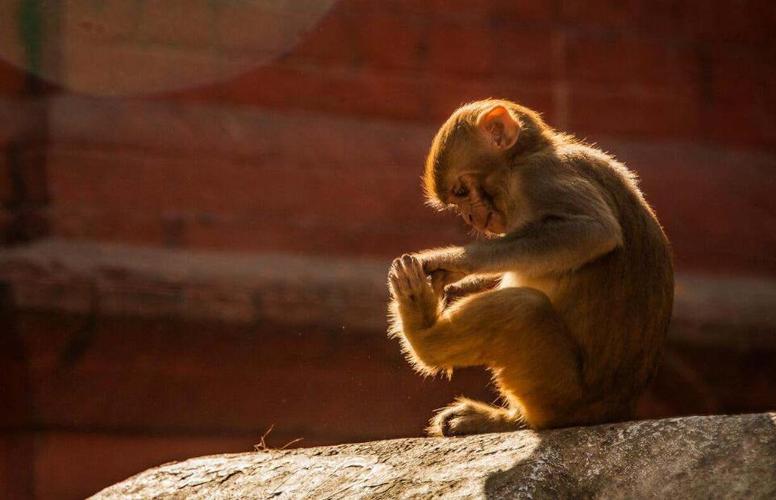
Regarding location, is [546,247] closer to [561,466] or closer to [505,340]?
[505,340]

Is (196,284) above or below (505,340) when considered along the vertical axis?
below

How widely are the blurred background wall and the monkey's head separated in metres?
3.08

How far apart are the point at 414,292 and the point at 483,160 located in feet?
2.07

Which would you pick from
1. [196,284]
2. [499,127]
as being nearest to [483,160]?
[499,127]

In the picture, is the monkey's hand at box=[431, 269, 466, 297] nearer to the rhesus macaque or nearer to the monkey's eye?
the rhesus macaque

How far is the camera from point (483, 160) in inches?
221

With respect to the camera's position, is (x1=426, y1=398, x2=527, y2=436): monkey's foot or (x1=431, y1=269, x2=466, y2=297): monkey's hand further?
(x1=426, y1=398, x2=527, y2=436): monkey's foot

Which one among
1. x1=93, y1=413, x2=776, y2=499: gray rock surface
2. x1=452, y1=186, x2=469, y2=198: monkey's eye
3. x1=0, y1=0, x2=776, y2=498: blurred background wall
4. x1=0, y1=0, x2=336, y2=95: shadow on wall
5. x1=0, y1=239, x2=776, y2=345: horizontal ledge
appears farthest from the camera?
x1=0, y1=0, x2=336, y2=95: shadow on wall

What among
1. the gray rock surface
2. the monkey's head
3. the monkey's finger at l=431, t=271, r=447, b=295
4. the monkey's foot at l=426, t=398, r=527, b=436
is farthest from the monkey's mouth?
the gray rock surface

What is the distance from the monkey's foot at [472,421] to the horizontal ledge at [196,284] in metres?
3.07

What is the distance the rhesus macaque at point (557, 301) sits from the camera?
5105 millimetres

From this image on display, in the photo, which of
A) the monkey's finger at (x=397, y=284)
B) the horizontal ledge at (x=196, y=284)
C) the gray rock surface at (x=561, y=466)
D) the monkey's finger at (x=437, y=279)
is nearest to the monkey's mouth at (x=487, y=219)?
the monkey's finger at (x=437, y=279)

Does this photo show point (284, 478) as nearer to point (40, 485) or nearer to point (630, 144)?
point (40, 485)

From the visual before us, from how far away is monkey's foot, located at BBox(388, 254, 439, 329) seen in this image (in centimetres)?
530
